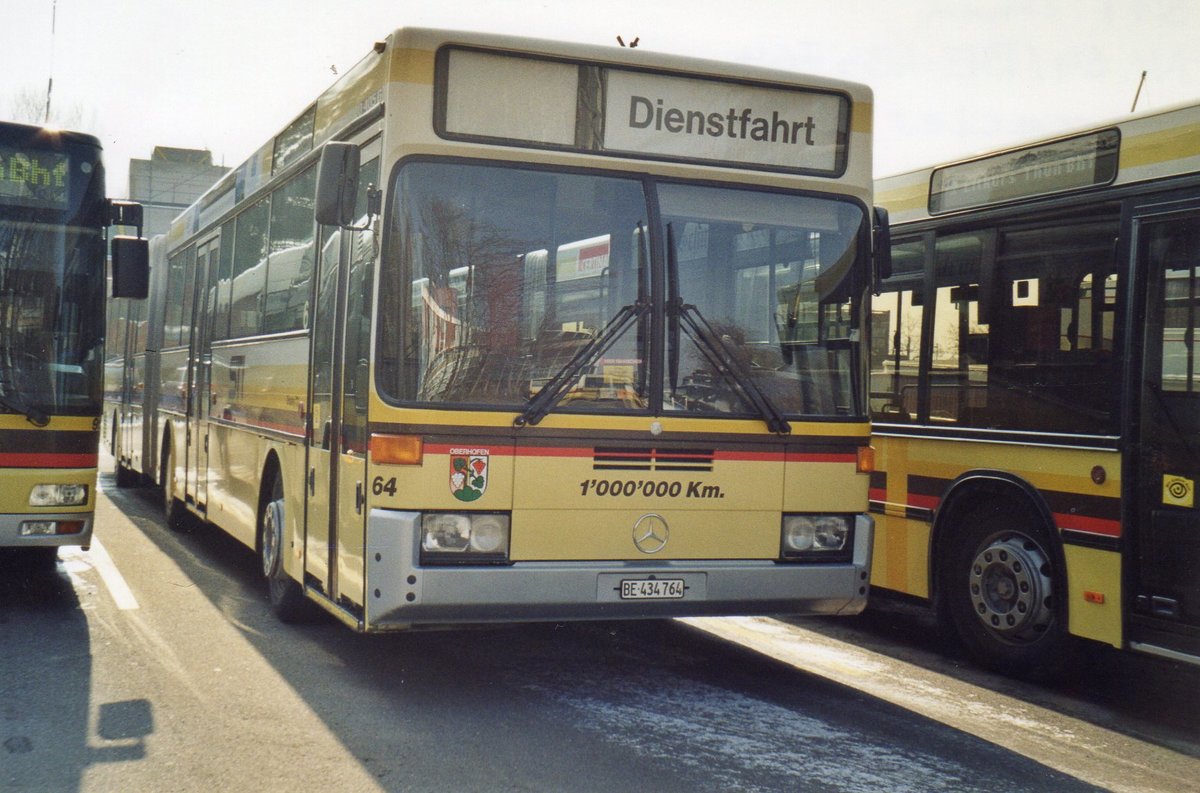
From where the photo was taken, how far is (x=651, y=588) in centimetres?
659

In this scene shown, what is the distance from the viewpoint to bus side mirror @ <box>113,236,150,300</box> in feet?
30.7

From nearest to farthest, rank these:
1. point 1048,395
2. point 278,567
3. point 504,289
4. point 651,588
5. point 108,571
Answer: point 504,289, point 651,588, point 1048,395, point 278,567, point 108,571

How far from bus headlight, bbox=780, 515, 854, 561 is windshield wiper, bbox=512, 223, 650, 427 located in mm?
1346

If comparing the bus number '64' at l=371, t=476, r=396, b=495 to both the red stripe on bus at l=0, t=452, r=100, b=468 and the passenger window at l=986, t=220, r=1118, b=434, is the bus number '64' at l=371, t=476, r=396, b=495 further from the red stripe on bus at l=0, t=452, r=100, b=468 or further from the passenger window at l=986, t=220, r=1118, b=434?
the passenger window at l=986, t=220, r=1118, b=434

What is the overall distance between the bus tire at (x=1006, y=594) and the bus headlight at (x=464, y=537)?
330 cm

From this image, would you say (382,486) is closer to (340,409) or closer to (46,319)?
(340,409)

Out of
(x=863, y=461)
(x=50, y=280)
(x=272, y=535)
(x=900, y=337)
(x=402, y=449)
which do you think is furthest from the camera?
(x=900, y=337)

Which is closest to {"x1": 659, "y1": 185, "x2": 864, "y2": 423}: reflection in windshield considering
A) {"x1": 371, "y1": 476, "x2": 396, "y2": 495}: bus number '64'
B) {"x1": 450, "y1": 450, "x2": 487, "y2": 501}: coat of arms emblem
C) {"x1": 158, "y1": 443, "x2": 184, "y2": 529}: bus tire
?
{"x1": 450, "y1": 450, "x2": 487, "y2": 501}: coat of arms emblem

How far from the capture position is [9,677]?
6930 millimetres

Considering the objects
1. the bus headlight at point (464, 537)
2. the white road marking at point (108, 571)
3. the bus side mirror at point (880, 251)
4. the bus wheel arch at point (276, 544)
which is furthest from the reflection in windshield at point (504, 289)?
the white road marking at point (108, 571)

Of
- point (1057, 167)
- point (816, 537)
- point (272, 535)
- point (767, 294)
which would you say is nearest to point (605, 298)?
point (767, 294)

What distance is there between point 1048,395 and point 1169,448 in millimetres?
933

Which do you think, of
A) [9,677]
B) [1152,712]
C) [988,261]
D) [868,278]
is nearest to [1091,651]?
[1152,712]

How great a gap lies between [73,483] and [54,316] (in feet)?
3.61
